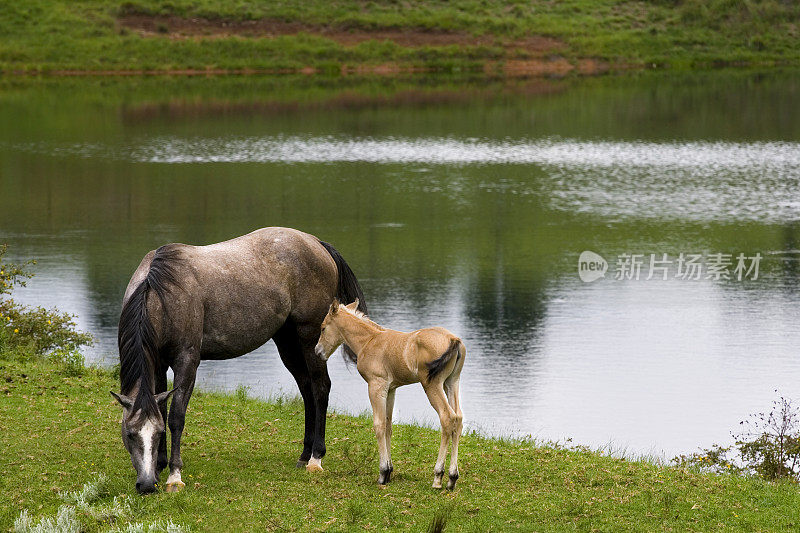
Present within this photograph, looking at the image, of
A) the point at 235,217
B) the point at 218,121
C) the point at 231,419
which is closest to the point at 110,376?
the point at 231,419

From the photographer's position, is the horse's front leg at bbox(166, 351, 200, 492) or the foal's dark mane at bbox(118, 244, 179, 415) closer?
the foal's dark mane at bbox(118, 244, 179, 415)

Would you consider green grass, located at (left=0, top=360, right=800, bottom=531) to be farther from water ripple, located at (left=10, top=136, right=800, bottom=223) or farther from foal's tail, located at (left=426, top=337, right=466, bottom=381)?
water ripple, located at (left=10, top=136, right=800, bottom=223)

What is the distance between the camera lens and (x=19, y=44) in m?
67.8

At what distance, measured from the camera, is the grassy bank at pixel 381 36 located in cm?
6856

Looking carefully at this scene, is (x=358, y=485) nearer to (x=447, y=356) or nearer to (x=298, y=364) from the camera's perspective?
(x=447, y=356)

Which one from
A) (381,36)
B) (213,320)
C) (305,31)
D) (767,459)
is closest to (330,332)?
(213,320)

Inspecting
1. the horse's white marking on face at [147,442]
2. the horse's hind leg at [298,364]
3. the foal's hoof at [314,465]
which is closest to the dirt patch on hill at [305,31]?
the horse's hind leg at [298,364]

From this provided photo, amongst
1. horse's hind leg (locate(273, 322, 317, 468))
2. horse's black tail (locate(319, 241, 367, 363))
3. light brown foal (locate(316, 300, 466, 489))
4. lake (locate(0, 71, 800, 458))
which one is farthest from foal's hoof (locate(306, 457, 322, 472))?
lake (locate(0, 71, 800, 458))

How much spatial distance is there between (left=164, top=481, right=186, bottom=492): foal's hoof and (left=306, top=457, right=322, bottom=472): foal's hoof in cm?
121

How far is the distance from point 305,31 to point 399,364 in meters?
66.2

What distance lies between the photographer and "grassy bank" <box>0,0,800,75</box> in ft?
225

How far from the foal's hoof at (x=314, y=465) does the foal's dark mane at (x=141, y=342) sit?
68.7 inches

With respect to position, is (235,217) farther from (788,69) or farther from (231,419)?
(788,69)

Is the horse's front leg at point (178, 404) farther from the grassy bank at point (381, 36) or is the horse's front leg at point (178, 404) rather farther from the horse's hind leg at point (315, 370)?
the grassy bank at point (381, 36)
